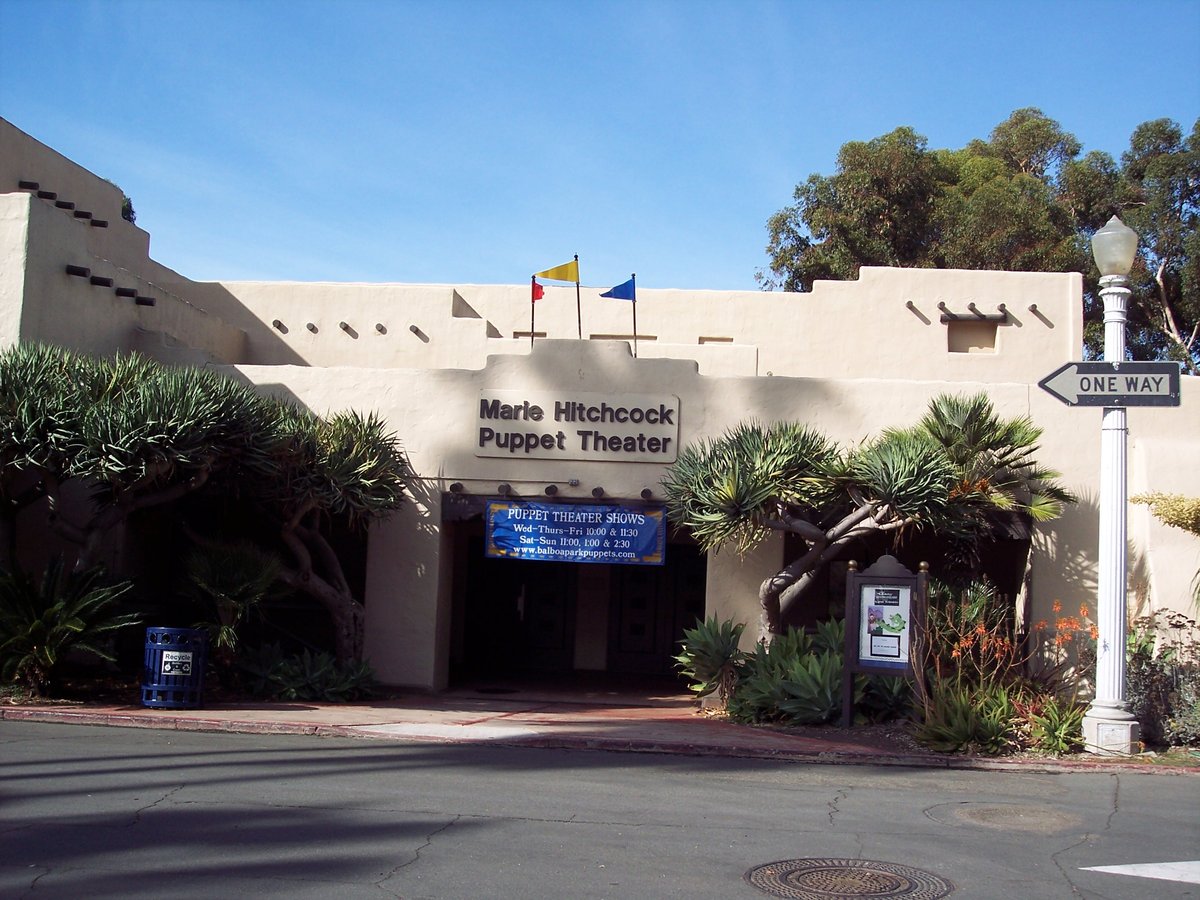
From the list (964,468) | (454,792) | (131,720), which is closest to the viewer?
(454,792)

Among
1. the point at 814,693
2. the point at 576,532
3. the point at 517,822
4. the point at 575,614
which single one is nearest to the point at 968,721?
the point at 814,693

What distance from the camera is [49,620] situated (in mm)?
13953

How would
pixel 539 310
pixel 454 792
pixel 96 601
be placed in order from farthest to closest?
pixel 539 310 → pixel 96 601 → pixel 454 792

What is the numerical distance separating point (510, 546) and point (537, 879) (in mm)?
10574

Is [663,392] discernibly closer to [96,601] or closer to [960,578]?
[960,578]

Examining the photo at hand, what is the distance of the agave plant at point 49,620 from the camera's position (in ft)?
45.4

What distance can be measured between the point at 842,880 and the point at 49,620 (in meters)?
10.5

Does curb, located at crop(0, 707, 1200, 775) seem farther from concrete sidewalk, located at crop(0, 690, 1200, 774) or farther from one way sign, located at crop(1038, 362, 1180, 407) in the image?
one way sign, located at crop(1038, 362, 1180, 407)

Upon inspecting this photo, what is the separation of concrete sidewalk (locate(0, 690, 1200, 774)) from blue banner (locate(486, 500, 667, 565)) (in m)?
2.43

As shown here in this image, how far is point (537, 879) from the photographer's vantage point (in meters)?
6.80

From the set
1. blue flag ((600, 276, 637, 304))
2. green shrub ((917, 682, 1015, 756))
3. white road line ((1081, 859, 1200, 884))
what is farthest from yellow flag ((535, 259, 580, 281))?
white road line ((1081, 859, 1200, 884))

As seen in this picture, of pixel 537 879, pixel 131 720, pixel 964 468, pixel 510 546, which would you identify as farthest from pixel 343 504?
pixel 537 879

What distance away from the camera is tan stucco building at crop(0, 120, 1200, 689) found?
1695 centimetres

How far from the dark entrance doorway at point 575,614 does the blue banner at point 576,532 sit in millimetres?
4730
